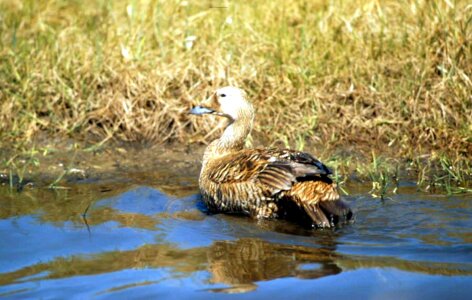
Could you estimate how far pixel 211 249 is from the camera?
20.5ft

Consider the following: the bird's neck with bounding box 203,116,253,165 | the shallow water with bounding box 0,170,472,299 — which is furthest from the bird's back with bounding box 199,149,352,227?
the bird's neck with bounding box 203,116,253,165

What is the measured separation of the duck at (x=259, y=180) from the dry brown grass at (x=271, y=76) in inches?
33.0

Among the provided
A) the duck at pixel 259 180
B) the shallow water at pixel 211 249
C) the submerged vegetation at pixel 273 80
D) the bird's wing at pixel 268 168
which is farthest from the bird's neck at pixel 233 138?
the submerged vegetation at pixel 273 80

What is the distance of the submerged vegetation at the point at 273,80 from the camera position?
27.8ft

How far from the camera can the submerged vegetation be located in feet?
27.8

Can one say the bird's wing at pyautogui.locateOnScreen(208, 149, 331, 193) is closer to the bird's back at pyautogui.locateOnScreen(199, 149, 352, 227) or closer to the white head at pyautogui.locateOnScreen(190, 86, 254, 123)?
the bird's back at pyautogui.locateOnScreen(199, 149, 352, 227)

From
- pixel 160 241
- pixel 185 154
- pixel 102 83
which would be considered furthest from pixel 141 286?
pixel 102 83

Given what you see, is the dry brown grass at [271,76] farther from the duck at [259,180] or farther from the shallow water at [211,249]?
the shallow water at [211,249]

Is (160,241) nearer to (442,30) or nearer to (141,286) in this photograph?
(141,286)

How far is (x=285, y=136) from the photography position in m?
8.52

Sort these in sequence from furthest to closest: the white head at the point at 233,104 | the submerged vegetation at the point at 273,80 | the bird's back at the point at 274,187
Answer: the submerged vegetation at the point at 273,80 < the white head at the point at 233,104 < the bird's back at the point at 274,187

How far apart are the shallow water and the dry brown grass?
1.05 metres

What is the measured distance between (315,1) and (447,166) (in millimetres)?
2703

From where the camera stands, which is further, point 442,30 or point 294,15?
point 294,15
